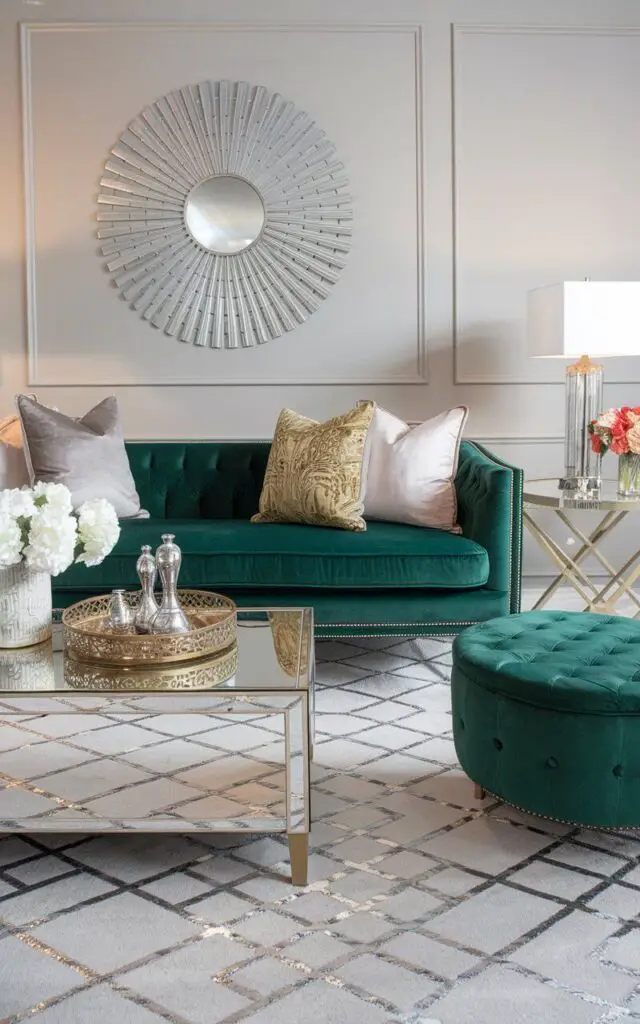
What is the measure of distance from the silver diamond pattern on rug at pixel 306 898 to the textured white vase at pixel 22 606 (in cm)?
36

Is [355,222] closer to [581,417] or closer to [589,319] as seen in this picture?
[589,319]

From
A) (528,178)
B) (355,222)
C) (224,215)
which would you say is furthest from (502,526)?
(224,215)

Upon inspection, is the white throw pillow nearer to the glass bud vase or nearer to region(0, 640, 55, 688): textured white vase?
the glass bud vase

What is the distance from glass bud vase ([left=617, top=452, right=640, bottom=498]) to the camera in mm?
3857

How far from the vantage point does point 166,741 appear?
2834 millimetres

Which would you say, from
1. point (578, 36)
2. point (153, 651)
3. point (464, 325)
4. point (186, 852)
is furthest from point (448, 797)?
point (578, 36)

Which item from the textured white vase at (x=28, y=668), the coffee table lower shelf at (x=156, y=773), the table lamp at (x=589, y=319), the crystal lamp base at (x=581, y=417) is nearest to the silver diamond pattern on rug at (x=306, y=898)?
the coffee table lower shelf at (x=156, y=773)

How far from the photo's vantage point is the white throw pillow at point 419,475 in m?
3.65

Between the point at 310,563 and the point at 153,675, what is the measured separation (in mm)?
1247

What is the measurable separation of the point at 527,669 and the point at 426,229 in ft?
9.13

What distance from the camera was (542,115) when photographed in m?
4.52

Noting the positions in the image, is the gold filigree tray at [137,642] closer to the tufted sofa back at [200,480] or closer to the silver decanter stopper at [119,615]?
the silver decanter stopper at [119,615]

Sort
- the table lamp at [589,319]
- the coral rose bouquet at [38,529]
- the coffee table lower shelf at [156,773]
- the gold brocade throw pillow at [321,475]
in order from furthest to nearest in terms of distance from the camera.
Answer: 1. the table lamp at [589,319]
2. the gold brocade throw pillow at [321,475]
3. the coral rose bouquet at [38,529]
4. the coffee table lower shelf at [156,773]

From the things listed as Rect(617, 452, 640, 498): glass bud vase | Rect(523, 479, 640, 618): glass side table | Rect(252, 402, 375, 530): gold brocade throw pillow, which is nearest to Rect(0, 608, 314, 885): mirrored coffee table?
Rect(252, 402, 375, 530): gold brocade throw pillow
